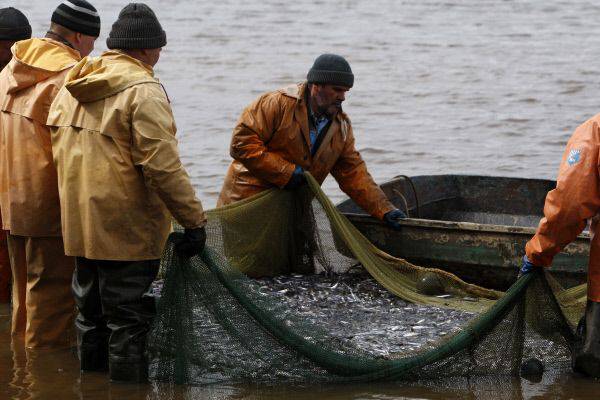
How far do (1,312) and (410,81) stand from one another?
14501mm

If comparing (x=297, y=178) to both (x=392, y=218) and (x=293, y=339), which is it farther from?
(x=293, y=339)

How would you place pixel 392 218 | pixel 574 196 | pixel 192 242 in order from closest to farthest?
pixel 192 242
pixel 574 196
pixel 392 218

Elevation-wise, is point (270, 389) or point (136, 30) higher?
point (136, 30)

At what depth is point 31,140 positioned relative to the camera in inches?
287

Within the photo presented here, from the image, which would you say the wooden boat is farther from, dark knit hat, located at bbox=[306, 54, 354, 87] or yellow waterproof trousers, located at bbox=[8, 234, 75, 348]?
yellow waterproof trousers, located at bbox=[8, 234, 75, 348]

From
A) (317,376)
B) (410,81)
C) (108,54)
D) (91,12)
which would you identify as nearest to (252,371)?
(317,376)

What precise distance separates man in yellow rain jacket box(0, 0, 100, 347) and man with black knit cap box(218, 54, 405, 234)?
67.4 inches

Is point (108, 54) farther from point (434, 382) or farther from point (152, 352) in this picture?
point (434, 382)

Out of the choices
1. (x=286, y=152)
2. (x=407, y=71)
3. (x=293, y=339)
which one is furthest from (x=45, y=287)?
(x=407, y=71)

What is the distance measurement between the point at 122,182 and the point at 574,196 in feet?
8.26

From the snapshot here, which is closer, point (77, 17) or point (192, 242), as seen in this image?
point (192, 242)

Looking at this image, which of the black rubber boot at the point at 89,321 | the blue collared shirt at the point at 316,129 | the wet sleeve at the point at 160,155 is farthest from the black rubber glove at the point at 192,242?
the blue collared shirt at the point at 316,129

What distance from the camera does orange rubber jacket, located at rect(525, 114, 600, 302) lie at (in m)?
6.67

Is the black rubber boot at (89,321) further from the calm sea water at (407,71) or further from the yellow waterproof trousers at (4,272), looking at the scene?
the calm sea water at (407,71)
